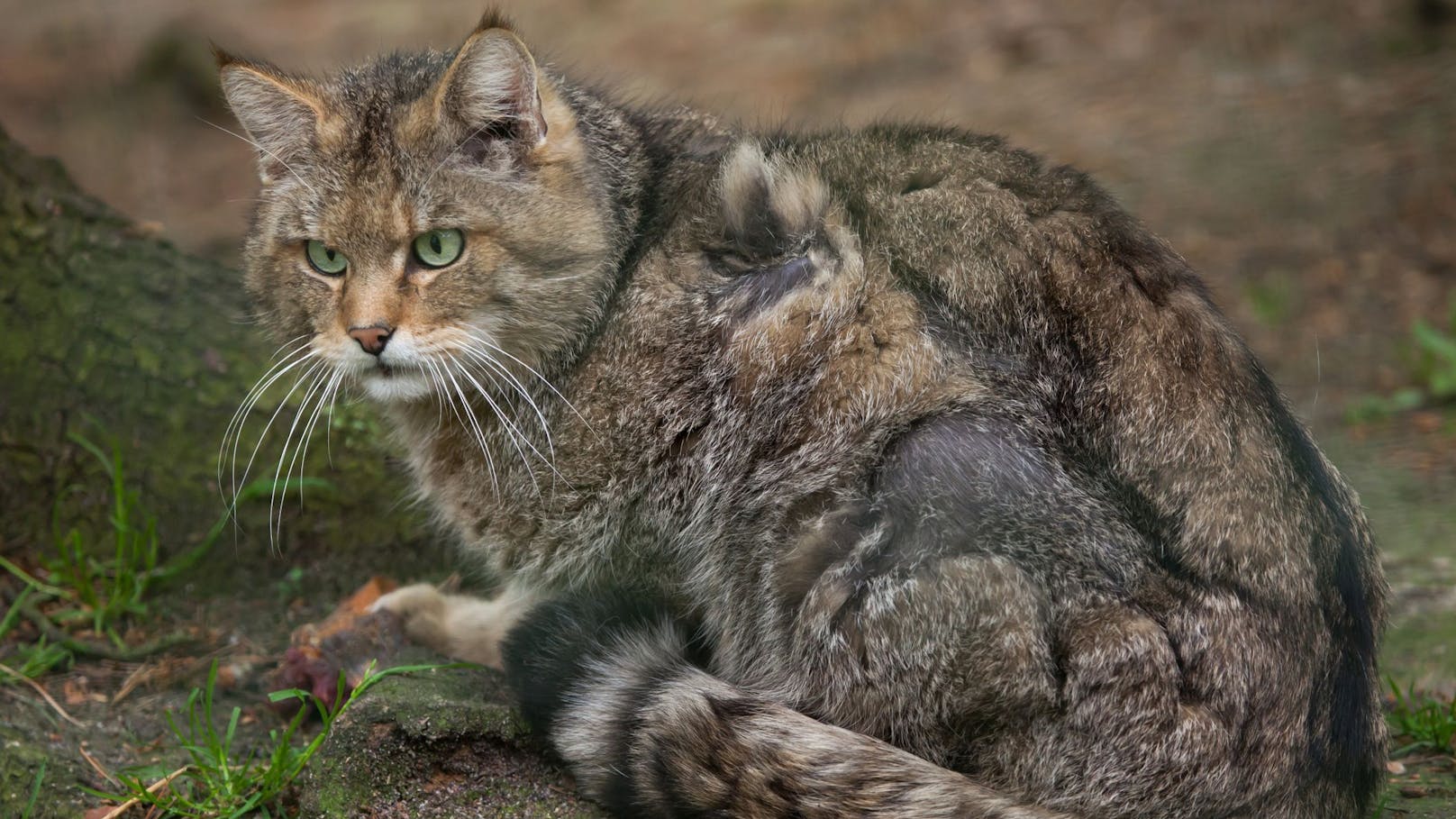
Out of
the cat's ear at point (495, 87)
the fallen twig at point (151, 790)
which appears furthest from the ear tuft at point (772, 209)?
the fallen twig at point (151, 790)

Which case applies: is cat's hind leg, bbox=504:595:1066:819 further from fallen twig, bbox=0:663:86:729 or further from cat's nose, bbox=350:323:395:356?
fallen twig, bbox=0:663:86:729

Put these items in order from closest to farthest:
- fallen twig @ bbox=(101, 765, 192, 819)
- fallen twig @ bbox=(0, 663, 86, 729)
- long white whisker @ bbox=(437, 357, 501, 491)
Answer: fallen twig @ bbox=(101, 765, 192, 819) < long white whisker @ bbox=(437, 357, 501, 491) < fallen twig @ bbox=(0, 663, 86, 729)

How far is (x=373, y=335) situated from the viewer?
3.27 m

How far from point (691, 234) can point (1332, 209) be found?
5.39 meters

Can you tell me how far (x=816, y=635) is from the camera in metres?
3.01

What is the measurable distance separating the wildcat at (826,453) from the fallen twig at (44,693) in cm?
112

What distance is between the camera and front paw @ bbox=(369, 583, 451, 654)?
3.87m

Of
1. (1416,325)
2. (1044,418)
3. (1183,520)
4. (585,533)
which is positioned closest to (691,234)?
(585,533)

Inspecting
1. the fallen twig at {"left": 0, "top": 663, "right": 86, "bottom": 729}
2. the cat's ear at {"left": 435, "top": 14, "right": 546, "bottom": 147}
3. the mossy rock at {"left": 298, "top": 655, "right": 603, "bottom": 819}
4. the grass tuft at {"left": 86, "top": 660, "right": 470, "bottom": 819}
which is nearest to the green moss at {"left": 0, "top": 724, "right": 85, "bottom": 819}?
the grass tuft at {"left": 86, "top": 660, "right": 470, "bottom": 819}

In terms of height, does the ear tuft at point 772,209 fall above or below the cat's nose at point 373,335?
above

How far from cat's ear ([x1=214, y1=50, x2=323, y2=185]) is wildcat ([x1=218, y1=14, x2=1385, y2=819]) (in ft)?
0.04

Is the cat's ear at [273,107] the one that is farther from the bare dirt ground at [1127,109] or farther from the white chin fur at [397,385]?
the bare dirt ground at [1127,109]

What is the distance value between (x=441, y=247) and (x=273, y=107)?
615mm

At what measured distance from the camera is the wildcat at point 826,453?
2865 millimetres
